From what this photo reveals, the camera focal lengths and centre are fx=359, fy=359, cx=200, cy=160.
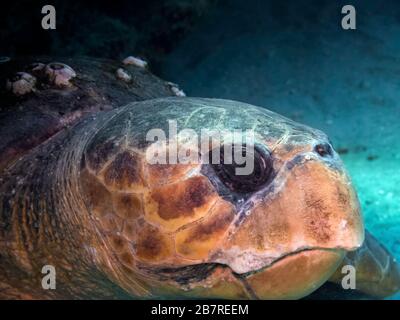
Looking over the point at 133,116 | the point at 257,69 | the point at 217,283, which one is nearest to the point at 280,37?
the point at 257,69

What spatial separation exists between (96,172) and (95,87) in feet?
3.82

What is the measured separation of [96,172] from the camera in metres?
1.54

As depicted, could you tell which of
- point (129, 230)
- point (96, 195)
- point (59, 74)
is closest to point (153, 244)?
point (129, 230)

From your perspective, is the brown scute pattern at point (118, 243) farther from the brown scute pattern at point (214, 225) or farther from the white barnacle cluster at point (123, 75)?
the white barnacle cluster at point (123, 75)

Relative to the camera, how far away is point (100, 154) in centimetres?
156

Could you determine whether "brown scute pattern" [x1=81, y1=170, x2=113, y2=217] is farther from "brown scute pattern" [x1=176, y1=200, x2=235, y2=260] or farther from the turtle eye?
the turtle eye

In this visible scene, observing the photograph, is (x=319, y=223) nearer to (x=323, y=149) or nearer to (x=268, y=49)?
(x=323, y=149)

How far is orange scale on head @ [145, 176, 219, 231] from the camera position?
131 centimetres

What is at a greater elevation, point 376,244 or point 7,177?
point 7,177

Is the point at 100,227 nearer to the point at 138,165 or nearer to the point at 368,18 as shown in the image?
the point at 138,165

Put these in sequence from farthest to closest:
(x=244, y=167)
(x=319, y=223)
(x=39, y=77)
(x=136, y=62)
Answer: (x=136, y=62)
(x=39, y=77)
(x=244, y=167)
(x=319, y=223)

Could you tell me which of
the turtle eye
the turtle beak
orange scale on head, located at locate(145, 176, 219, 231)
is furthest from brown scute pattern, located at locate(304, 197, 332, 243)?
orange scale on head, located at locate(145, 176, 219, 231)

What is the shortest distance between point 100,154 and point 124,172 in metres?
0.19

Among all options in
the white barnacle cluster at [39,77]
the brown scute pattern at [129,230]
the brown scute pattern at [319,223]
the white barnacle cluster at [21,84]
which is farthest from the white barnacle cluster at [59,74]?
the brown scute pattern at [319,223]
